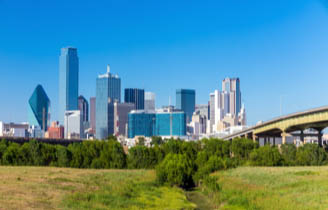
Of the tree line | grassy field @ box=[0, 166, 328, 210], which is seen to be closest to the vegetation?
the tree line

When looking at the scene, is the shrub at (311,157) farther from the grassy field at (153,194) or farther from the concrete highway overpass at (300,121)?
the grassy field at (153,194)

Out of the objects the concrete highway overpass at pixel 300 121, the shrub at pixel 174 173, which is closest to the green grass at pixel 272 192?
the shrub at pixel 174 173

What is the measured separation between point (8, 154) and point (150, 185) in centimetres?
4049

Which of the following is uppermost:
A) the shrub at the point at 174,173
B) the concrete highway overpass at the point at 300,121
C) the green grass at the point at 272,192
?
the concrete highway overpass at the point at 300,121

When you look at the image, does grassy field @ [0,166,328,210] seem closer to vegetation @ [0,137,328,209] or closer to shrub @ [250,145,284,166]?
vegetation @ [0,137,328,209]

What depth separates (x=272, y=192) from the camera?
53375 mm

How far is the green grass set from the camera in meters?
44.9

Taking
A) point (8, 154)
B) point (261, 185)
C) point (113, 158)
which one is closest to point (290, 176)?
point (261, 185)

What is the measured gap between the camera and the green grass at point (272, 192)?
4494cm

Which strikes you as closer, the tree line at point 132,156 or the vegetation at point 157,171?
the vegetation at point 157,171

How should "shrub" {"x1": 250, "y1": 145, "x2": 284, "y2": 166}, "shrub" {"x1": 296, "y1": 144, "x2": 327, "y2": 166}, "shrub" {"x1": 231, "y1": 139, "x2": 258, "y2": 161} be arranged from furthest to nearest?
"shrub" {"x1": 231, "y1": 139, "x2": 258, "y2": 161}, "shrub" {"x1": 296, "y1": 144, "x2": 327, "y2": 166}, "shrub" {"x1": 250, "y1": 145, "x2": 284, "y2": 166}

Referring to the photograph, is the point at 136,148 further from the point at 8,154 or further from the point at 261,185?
the point at 261,185

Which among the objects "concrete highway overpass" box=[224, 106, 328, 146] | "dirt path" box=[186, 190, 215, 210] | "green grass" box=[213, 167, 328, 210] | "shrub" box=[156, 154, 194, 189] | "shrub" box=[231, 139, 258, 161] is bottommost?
"dirt path" box=[186, 190, 215, 210]

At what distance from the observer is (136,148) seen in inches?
3659
